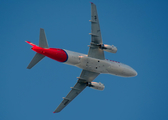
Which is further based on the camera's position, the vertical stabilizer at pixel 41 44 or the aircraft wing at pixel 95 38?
the aircraft wing at pixel 95 38

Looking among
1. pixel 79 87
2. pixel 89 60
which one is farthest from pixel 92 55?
pixel 79 87

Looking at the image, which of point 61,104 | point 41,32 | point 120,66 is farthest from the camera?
point 61,104

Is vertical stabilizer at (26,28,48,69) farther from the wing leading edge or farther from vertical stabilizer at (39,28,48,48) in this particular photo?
the wing leading edge

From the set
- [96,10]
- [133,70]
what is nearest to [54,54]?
[96,10]

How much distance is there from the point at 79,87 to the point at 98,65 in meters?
8.55

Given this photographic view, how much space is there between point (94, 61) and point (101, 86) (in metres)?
7.44

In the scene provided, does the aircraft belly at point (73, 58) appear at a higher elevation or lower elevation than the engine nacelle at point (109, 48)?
lower

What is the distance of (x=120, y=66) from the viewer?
5384 cm

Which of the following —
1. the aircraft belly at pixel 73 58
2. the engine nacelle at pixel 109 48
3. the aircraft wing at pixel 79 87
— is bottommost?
the aircraft wing at pixel 79 87

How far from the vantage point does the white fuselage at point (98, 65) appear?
4981 cm

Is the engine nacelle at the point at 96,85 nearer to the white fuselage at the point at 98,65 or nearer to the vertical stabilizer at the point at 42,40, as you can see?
the white fuselage at the point at 98,65

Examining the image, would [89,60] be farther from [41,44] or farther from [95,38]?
[41,44]

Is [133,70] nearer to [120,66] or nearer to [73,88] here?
[120,66]

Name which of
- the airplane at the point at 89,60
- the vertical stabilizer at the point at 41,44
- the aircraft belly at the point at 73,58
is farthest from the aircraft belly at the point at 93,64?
the vertical stabilizer at the point at 41,44
